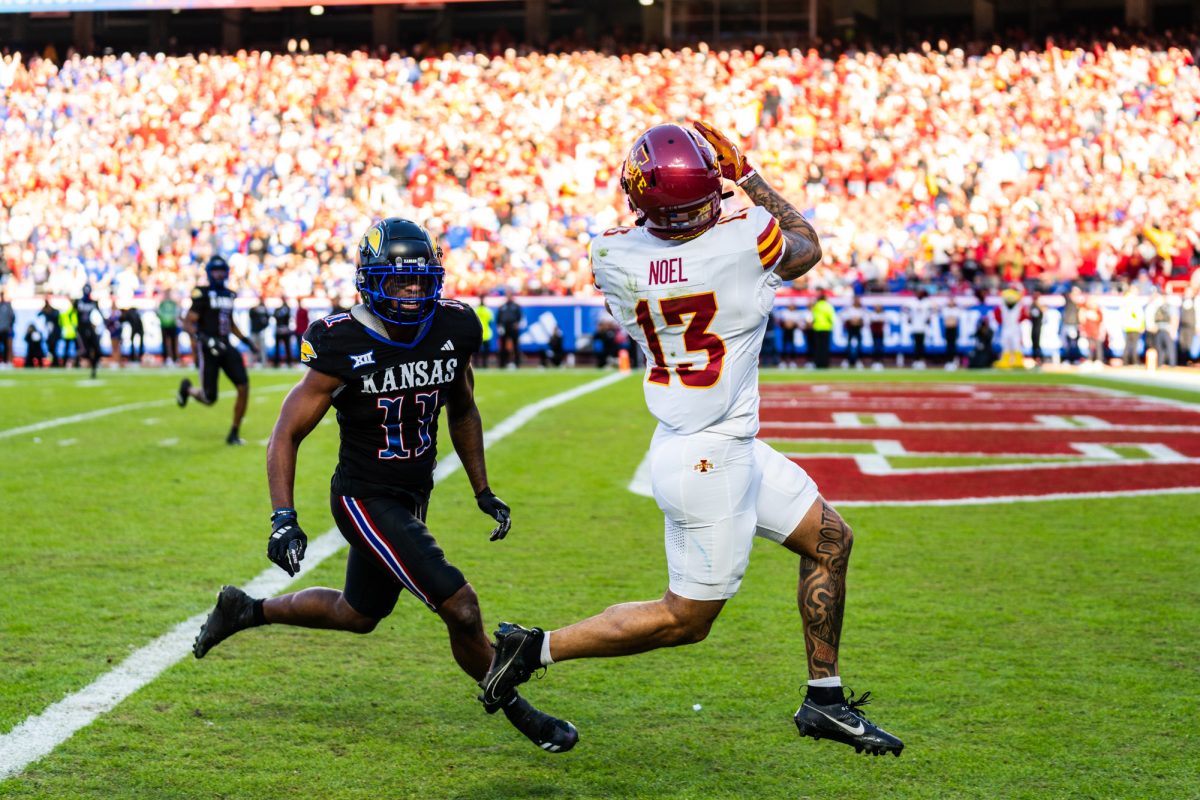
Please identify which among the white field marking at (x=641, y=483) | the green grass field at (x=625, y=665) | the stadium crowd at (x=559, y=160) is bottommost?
the white field marking at (x=641, y=483)

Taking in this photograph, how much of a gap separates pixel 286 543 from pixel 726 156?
1703mm

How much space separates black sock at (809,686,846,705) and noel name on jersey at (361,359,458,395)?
4.91 ft

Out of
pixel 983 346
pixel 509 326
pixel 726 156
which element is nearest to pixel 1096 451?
pixel 726 156

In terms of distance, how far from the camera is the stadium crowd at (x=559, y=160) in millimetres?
28422

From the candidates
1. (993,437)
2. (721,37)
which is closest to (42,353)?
(721,37)

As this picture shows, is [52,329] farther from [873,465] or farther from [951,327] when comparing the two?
[873,465]

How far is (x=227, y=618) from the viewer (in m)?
4.91

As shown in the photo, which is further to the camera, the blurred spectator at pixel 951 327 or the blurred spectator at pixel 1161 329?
the blurred spectator at pixel 951 327

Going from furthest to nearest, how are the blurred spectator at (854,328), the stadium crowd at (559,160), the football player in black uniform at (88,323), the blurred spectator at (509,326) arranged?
1. the stadium crowd at (559,160)
2. the blurred spectator at (509,326)
3. the blurred spectator at (854,328)
4. the football player in black uniform at (88,323)

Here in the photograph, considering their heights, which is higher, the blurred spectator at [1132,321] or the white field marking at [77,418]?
the blurred spectator at [1132,321]

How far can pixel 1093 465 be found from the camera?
11156 mm

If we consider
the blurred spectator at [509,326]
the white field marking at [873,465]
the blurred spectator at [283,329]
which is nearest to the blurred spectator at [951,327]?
the blurred spectator at [509,326]

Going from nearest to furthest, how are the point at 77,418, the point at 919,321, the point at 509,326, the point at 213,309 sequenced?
the point at 213,309, the point at 77,418, the point at 919,321, the point at 509,326

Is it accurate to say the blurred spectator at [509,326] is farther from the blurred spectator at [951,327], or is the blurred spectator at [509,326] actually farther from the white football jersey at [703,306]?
the white football jersey at [703,306]
